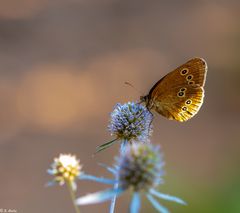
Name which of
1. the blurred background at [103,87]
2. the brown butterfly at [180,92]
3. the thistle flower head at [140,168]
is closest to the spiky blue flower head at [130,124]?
the brown butterfly at [180,92]

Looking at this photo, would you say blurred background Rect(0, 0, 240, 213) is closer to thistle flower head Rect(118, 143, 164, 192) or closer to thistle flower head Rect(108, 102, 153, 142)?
thistle flower head Rect(108, 102, 153, 142)

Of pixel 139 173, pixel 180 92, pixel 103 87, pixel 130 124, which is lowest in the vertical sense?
pixel 139 173

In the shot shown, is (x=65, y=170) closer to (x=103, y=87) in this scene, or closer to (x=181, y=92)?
(x=181, y=92)

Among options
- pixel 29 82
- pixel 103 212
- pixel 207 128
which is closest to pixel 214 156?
pixel 207 128

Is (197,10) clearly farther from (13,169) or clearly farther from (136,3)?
(13,169)

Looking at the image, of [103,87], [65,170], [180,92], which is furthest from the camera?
[103,87]

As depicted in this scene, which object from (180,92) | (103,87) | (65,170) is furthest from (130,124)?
(103,87)

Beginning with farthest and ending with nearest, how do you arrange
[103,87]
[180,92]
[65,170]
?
1. [103,87]
2. [180,92]
3. [65,170]
